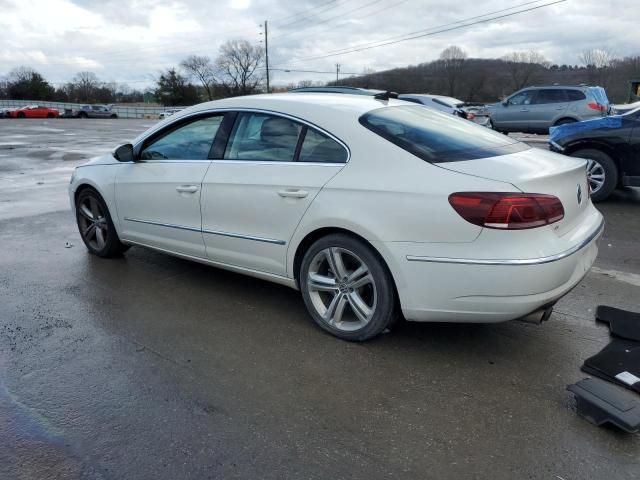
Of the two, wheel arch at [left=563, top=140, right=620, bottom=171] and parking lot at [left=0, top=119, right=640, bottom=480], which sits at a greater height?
wheel arch at [left=563, top=140, right=620, bottom=171]

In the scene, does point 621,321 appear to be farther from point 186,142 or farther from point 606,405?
point 186,142

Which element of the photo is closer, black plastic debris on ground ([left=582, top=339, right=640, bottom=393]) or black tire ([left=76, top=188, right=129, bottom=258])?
black plastic debris on ground ([left=582, top=339, right=640, bottom=393])

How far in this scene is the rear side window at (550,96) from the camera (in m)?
16.7

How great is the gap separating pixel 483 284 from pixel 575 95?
15751 mm

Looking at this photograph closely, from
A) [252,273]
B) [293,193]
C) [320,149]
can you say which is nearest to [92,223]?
[252,273]

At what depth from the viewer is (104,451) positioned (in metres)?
2.51

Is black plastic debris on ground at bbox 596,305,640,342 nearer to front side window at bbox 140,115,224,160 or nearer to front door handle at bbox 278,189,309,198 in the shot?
front door handle at bbox 278,189,309,198

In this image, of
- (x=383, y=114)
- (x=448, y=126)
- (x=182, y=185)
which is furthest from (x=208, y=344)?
(x=448, y=126)

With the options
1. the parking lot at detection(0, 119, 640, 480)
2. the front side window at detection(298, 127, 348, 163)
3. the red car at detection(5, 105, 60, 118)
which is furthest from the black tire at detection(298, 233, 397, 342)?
the red car at detection(5, 105, 60, 118)

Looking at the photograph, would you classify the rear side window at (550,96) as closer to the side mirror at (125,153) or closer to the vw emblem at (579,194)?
the vw emblem at (579,194)

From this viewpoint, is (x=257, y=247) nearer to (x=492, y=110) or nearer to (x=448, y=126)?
(x=448, y=126)

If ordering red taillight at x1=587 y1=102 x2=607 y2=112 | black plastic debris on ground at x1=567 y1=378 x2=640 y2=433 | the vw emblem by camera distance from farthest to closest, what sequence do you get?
red taillight at x1=587 y1=102 x2=607 y2=112 < the vw emblem < black plastic debris on ground at x1=567 y1=378 x2=640 y2=433

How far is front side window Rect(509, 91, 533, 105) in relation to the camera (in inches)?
685

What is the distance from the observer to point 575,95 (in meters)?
16.4
